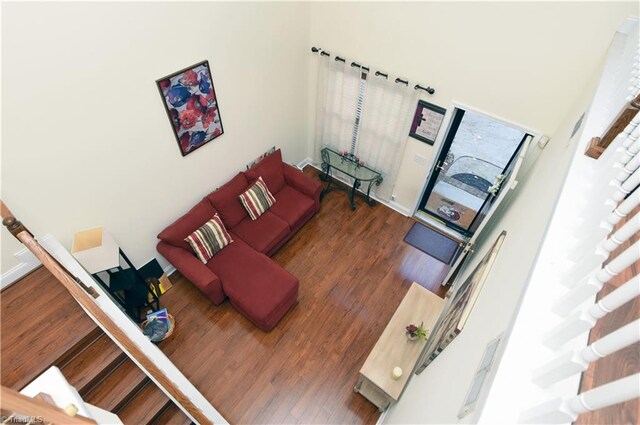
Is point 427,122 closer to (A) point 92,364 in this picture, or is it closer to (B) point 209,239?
(B) point 209,239

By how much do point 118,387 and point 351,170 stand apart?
165 inches

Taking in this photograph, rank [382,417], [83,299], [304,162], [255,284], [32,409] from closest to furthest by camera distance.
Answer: [32,409], [83,299], [382,417], [255,284], [304,162]

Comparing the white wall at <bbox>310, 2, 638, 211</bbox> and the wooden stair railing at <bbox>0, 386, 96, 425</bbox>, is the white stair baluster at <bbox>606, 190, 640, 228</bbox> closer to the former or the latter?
the wooden stair railing at <bbox>0, 386, 96, 425</bbox>

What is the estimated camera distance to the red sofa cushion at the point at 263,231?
4328 millimetres

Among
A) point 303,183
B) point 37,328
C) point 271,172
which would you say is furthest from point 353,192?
point 37,328

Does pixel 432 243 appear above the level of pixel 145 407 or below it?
below

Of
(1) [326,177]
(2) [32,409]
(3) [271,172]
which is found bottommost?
(1) [326,177]

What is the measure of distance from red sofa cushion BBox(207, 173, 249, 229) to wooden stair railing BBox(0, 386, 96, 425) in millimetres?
3205

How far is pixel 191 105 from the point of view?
3504 millimetres

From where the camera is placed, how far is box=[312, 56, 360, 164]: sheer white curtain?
4.62 meters

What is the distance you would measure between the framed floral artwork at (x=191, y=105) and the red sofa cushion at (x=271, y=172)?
0.85m

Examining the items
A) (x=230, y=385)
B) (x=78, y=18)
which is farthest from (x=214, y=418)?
(x=78, y=18)

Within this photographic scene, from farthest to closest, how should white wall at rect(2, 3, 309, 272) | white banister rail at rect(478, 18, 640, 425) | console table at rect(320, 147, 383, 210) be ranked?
console table at rect(320, 147, 383, 210) → white wall at rect(2, 3, 309, 272) → white banister rail at rect(478, 18, 640, 425)

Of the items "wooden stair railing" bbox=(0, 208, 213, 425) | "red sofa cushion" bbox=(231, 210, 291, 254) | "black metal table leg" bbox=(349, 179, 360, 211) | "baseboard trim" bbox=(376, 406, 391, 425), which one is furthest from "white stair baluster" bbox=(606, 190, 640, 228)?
"black metal table leg" bbox=(349, 179, 360, 211)
